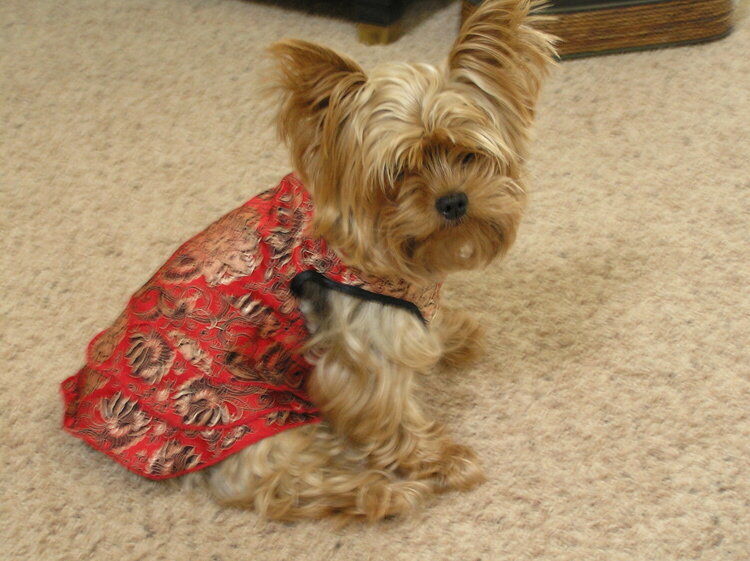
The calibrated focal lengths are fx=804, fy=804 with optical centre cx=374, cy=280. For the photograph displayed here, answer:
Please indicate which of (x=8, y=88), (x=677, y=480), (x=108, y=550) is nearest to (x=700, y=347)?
(x=677, y=480)

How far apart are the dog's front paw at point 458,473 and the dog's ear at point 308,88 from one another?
1.90ft

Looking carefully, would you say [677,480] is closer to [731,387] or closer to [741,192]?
[731,387]

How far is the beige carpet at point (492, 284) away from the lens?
1346 millimetres

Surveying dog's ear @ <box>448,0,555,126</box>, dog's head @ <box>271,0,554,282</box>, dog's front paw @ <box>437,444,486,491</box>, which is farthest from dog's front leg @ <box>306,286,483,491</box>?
Answer: dog's ear @ <box>448,0,555,126</box>

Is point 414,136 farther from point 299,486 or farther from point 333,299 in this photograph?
point 299,486

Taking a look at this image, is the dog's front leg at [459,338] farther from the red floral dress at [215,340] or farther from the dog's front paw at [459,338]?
the red floral dress at [215,340]

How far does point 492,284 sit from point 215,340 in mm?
711

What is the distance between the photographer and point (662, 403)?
4.93 ft

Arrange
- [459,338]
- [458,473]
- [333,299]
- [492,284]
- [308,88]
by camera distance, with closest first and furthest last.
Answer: [308,88], [333,299], [458,473], [459,338], [492,284]

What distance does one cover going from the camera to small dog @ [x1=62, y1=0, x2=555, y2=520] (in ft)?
3.76

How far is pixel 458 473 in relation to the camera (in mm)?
1385

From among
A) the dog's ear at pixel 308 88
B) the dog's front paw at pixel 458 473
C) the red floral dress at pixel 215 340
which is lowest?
the dog's front paw at pixel 458 473

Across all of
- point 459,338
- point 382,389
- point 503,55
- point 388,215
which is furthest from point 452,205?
point 459,338

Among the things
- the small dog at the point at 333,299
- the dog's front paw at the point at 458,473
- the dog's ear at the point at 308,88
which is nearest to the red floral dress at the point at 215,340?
the small dog at the point at 333,299
